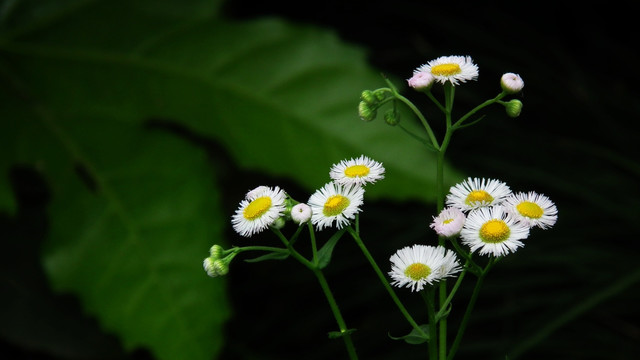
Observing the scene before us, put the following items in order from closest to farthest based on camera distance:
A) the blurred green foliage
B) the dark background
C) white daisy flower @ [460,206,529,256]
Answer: white daisy flower @ [460,206,529,256]
the blurred green foliage
the dark background

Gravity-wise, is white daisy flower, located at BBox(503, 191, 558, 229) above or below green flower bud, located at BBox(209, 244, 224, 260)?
below

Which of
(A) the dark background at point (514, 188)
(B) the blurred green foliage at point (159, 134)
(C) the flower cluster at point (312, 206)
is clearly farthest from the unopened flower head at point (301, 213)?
(A) the dark background at point (514, 188)

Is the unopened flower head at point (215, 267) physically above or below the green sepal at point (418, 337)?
above

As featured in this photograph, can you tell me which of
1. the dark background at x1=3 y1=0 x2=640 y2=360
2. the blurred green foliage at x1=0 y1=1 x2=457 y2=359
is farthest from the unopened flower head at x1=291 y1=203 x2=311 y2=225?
the dark background at x1=3 y1=0 x2=640 y2=360

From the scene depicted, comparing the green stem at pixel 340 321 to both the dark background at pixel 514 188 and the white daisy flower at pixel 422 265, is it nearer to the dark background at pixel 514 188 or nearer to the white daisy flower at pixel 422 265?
the white daisy flower at pixel 422 265

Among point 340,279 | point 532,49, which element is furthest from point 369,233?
point 532,49

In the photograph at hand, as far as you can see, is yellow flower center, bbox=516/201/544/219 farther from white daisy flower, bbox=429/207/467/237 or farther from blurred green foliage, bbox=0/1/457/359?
blurred green foliage, bbox=0/1/457/359

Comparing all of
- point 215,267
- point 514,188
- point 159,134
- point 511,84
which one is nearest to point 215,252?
point 215,267
